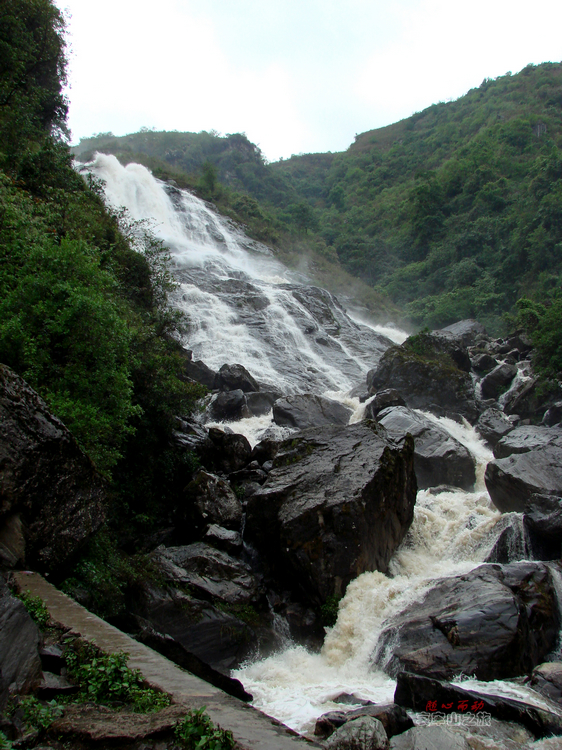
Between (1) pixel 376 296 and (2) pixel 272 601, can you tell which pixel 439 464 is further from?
(1) pixel 376 296

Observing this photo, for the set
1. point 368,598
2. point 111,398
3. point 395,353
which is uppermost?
point 395,353

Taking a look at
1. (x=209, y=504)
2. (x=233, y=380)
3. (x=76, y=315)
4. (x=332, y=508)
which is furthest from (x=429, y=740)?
(x=233, y=380)

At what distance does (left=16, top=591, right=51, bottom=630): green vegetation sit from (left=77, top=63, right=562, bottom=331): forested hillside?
4187 centimetres

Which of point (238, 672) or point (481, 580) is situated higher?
point (481, 580)

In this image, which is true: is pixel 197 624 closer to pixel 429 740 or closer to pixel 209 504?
pixel 209 504

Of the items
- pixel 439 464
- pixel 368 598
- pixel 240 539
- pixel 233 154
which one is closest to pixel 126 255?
pixel 240 539

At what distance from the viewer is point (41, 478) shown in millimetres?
6957

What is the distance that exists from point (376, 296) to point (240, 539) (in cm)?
4567

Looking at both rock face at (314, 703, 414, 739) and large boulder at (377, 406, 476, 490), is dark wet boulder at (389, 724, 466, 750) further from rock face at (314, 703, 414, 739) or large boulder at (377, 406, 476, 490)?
large boulder at (377, 406, 476, 490)

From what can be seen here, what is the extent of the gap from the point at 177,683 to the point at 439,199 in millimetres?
61836

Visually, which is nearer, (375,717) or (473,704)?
(375,717)

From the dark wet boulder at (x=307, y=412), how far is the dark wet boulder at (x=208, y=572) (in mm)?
8762

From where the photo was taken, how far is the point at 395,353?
24016 mm

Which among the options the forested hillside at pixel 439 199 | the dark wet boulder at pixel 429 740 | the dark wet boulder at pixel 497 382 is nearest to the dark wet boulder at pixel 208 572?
the dark wet boulder at pixel 429 740
